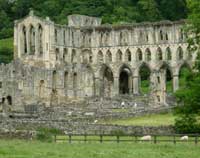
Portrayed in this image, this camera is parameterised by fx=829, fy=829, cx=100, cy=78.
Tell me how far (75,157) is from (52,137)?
14.0 meters

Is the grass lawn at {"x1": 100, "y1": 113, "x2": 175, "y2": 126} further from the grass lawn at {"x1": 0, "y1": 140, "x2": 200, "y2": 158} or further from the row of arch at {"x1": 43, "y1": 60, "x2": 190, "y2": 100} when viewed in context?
the row of arch at {"x1": 43, "y1": 60, "x2": 190, "y2": 100}

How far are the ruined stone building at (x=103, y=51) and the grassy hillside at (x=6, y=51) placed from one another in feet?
57.8

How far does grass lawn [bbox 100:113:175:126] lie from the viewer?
7612 centimetres

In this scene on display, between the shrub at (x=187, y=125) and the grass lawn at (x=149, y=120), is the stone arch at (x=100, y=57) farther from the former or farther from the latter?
the shrub at (x=187, y=125)

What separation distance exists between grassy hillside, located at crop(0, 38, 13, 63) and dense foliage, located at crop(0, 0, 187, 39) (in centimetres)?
782

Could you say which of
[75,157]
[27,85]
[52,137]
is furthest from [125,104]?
[75,157]

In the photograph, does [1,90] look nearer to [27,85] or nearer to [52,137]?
[27,85]

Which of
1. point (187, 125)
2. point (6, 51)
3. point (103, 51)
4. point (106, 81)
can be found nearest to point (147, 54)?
point (103, 51)

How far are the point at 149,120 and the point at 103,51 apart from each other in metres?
48.9

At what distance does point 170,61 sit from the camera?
408ft

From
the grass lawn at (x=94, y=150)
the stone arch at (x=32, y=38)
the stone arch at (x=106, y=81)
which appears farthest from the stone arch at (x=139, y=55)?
the grass lawn at (x=94, y=150)

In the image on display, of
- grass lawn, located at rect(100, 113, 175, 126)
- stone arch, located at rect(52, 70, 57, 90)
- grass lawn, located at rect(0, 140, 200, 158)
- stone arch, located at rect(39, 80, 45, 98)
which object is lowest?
grass lawn, located at rect(0, 140, 200, 158)

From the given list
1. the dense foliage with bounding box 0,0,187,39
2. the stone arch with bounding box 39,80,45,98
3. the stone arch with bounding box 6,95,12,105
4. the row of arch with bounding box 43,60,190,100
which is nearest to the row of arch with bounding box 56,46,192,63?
the row of arch with bounding box 43,60,190,100

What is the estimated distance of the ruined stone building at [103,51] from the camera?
398ft
